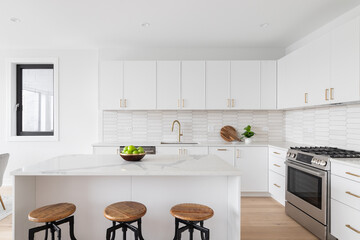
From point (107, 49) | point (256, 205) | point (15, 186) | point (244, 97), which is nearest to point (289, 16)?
point (244, 97)

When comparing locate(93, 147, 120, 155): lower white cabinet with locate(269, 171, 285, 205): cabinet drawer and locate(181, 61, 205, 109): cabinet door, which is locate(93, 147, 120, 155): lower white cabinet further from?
locate(269, 171, 285, 205): cabinet drawer

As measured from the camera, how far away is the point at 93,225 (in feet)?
6.57

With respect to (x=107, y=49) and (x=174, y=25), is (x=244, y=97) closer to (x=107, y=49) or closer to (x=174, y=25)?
(x=174, y=25)

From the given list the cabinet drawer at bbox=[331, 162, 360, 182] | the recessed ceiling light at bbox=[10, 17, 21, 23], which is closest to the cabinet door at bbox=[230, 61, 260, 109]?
the cabinet drawer at bbox=[331, 162, 360, 182]

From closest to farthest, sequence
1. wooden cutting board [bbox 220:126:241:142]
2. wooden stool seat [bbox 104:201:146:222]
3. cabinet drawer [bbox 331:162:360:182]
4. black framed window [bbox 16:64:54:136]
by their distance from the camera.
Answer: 1. wooden stool seat [bbox 104:201:146:222]
2. cabinet drawer [bbox 331:162:360:182]
3. wooden cutting board [bbox 220:126:241:142]
4. black framed window [bbox 16:64:54:136]

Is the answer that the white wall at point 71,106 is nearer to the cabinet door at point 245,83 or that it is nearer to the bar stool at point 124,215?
the cabinet door at point 245,83

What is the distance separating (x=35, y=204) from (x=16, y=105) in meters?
3.15

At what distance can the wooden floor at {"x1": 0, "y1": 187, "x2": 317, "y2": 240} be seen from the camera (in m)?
2.49

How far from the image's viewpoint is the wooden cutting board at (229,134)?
13.6ft

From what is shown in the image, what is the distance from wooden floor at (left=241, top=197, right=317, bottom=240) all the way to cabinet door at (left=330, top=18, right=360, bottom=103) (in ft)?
5.07

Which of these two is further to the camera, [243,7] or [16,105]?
[16,105]

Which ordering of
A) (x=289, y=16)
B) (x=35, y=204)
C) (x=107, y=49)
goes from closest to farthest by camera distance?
1. (x=35, y=204)
2. (x=289, y=16)
3. (x=107, y=49)

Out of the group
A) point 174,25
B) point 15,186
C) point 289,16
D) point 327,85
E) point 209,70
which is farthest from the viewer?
point 209,70

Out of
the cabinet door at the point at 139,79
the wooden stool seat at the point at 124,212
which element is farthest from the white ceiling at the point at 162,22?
the wooden stool seat at the point at 124,212
